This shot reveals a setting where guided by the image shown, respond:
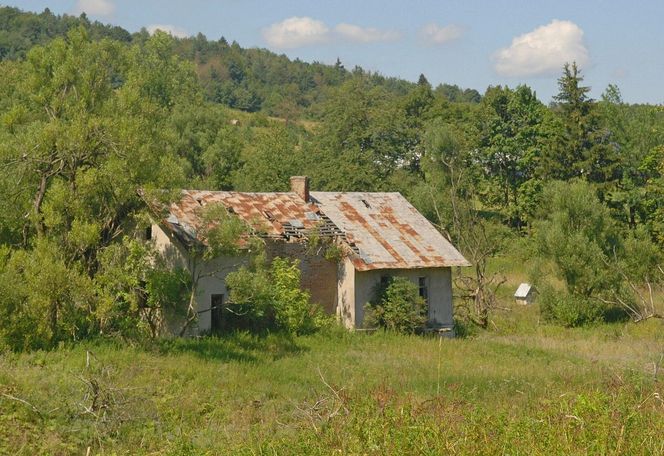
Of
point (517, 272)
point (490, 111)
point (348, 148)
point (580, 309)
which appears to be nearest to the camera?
point (580, 309)

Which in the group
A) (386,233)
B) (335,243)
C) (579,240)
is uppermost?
(386,233)

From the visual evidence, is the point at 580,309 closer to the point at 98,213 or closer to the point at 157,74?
the point at 98,213

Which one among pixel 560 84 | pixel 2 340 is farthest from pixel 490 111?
pixel 2 340

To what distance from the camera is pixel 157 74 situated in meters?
73.6

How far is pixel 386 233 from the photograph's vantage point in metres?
32.6

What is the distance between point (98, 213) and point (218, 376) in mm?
6461

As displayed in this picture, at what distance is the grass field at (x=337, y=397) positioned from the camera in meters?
9.36

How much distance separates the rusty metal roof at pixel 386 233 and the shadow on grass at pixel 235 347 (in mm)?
4613

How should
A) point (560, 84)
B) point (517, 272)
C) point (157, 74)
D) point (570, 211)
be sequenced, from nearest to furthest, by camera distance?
point (570, 211) < point (517, 272) < point (560, 84) < point (157, 74)

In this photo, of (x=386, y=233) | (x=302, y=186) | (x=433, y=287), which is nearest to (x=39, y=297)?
(x=302, y=186)

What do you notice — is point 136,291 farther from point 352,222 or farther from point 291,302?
point 352,222

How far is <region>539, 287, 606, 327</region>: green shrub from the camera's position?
37000 millimetres

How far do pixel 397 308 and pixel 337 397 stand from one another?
18.0 metres

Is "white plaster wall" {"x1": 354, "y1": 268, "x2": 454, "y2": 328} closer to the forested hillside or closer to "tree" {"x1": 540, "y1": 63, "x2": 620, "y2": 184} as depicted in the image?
the forested hillside
